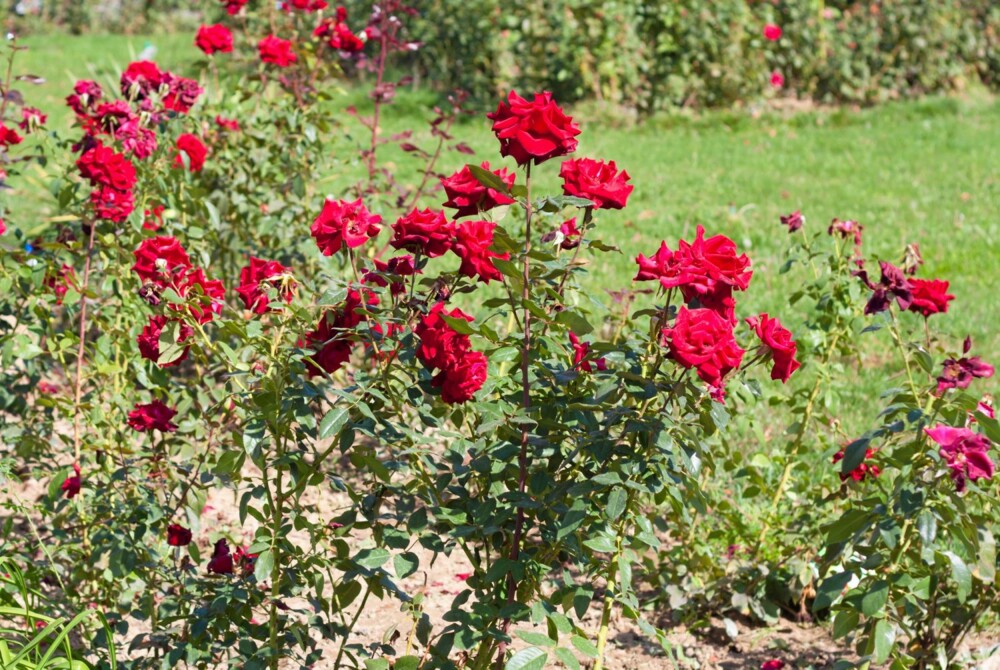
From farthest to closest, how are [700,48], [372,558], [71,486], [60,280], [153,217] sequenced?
[700,48]
[153,217]
[60,280]
[71,486]
[372,558]

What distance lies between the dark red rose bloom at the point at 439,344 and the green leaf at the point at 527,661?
47cm

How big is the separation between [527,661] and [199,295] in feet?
2.69

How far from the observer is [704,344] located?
167cm

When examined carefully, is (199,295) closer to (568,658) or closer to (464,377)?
(464,377)

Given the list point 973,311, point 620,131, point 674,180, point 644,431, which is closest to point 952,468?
point 644,431

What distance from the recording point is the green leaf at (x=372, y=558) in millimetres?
1882

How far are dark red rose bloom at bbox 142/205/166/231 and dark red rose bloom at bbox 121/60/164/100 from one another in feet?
0.97

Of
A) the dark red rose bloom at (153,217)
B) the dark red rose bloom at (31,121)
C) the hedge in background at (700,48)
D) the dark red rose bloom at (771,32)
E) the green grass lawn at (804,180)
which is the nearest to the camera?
the dark red rose bloom at (31,121)

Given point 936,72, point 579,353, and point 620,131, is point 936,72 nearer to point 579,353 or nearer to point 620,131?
point 620,131

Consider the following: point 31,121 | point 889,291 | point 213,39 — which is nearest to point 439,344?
point 889,291

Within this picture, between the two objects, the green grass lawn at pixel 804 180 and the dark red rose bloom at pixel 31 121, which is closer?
the dark red rose bloom at pixel 31 121

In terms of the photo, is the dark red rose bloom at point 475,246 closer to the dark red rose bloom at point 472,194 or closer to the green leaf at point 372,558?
the dark red rose bloom at point 472,194

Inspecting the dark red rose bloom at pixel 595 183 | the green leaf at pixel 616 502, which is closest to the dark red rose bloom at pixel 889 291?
the dark red rose bloom at pixel 595 183

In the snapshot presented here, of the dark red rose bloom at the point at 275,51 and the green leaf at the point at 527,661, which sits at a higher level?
the dark red rose bloom at the point at 275,51
